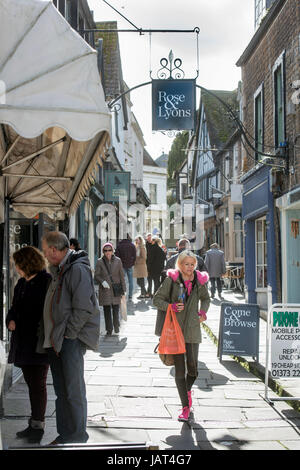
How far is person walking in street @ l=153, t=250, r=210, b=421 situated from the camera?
630cm

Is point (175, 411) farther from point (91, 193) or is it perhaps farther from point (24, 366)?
point (91, 193)

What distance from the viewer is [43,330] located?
5.37 m

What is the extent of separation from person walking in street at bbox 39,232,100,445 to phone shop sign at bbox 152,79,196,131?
299 inches

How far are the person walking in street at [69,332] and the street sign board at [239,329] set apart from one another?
407 cm

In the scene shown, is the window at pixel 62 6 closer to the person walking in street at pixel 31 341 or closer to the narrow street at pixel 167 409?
the narrow street at pixel 167 409

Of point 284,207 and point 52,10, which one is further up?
point 52,10

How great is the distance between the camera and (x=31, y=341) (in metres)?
5.48

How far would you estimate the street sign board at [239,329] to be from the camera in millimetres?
8797

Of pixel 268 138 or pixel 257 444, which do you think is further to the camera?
pixel 268 138

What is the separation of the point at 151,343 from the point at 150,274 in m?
6.69

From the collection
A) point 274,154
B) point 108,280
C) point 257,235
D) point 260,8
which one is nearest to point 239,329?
point 108,280

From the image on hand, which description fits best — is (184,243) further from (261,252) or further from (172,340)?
(261,252)

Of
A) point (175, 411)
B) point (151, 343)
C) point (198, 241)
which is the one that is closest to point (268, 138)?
point (151, 343)

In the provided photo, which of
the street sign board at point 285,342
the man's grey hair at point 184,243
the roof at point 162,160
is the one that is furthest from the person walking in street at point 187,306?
the roof at point 162,160
